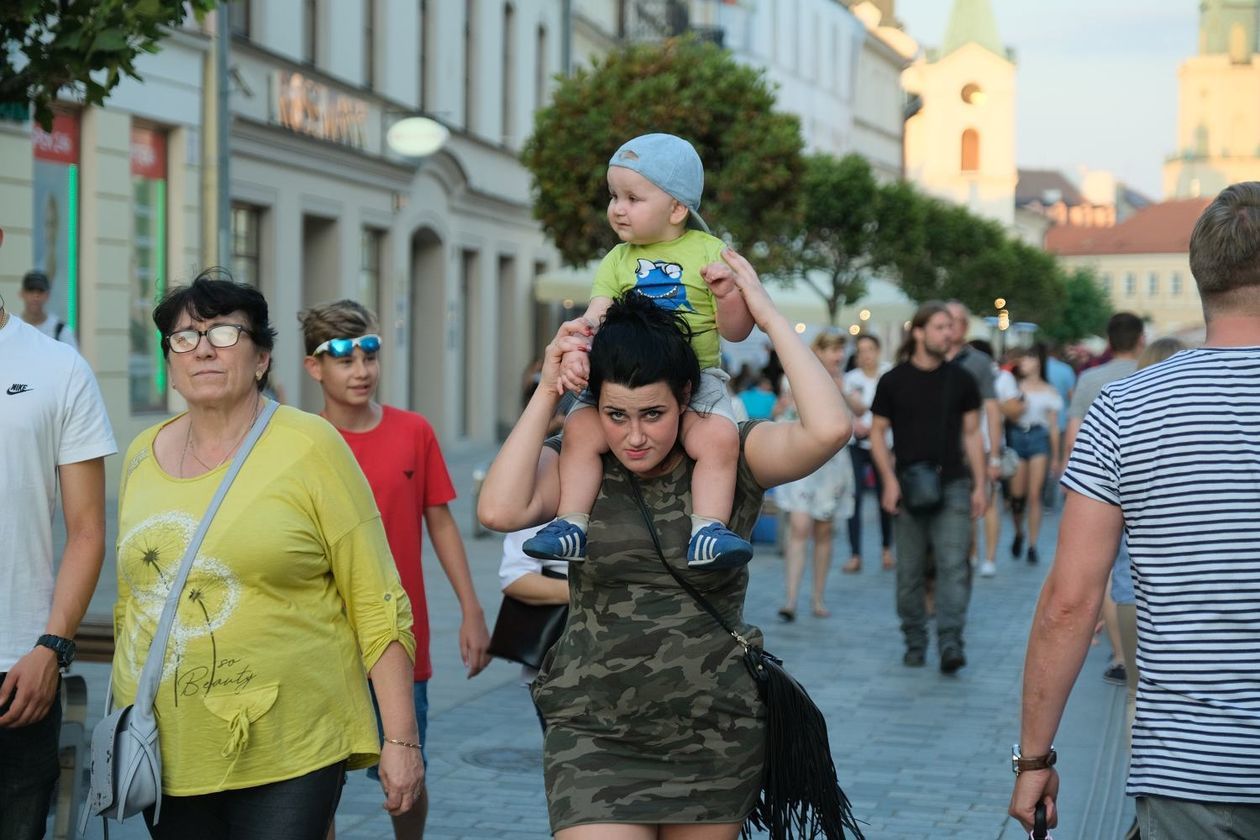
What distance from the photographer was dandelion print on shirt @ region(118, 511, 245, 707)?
4.04m

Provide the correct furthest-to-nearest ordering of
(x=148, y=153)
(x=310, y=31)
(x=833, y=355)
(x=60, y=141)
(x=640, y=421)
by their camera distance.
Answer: (x=310, y=31), (x=148, y=153), (x=60, y=141), (x=833, y=355), (x=640, y=421)

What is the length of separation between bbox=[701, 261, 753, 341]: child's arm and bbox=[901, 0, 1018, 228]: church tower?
117242 mm

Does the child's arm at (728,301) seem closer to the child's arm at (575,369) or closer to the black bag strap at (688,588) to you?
the child's arm at (575,369)

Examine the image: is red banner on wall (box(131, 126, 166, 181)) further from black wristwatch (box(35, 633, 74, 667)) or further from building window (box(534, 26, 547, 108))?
building window (box(534, 26, 547, 108))

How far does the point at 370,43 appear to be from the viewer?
27.3 meters

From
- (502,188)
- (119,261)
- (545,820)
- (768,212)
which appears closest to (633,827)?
(545,820)

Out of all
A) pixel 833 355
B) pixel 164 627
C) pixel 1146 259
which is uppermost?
pixel 1146 259

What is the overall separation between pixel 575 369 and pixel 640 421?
0.18m

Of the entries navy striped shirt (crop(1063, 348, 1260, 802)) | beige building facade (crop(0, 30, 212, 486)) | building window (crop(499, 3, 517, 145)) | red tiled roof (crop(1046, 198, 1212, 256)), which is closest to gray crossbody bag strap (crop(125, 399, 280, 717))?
navy striped shirt (crop(1063, 348, 1260, 802))

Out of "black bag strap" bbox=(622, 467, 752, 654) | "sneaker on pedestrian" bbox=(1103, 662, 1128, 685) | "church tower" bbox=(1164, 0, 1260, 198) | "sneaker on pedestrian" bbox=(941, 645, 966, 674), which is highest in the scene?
"church tower" bbox=(1164, 0, 1260, 198)

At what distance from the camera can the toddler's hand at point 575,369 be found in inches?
161

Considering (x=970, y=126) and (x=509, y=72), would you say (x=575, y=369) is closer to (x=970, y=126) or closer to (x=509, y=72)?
(x=509, y=72)

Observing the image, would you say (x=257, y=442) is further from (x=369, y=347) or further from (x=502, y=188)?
(x=502, y=188)

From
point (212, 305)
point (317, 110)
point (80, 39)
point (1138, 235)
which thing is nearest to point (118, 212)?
point (317, 110)
